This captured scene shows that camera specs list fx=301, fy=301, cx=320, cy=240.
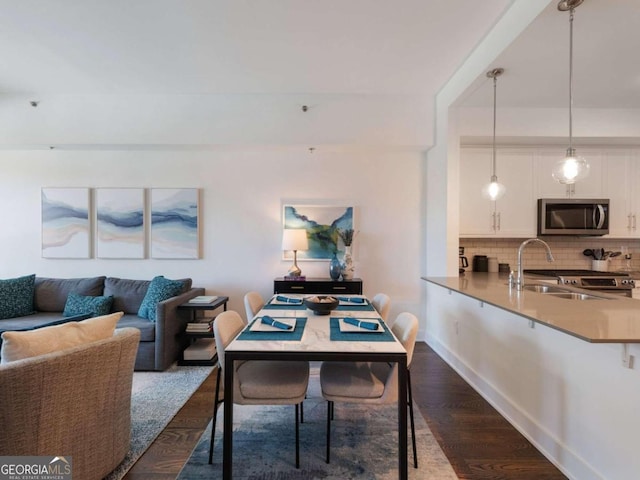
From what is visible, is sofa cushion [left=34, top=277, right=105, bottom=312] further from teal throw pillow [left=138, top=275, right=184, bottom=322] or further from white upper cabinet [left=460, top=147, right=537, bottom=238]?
white upper cabinet [left=460, top=147, right=537, bottom=238]

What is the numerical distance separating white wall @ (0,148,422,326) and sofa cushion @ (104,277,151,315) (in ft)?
1.05

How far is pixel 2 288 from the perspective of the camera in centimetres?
314

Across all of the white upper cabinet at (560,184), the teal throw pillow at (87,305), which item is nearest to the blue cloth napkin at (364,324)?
the teal throw pillow at (87,305)

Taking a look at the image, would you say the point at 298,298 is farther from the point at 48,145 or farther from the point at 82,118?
the point at 48,145

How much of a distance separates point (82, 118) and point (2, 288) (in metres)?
2.03

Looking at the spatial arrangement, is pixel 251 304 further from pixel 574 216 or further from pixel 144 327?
pixel 574 216

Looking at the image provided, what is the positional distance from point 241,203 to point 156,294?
143 cm

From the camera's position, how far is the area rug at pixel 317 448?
166 centimetres

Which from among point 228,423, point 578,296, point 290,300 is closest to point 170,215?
point 290,300

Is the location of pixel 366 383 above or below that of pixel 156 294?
below

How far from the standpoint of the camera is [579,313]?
5.20 feet

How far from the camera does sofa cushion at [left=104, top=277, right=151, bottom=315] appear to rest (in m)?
3.34

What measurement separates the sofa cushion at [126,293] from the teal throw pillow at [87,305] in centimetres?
12

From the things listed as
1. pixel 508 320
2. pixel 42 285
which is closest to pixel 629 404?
pixel 508 320
